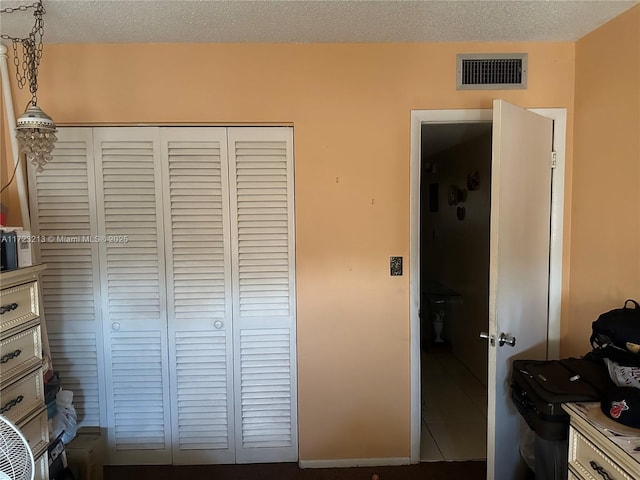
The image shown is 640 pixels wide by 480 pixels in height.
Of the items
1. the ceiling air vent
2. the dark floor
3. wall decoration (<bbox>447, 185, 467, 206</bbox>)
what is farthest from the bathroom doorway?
the ceiling air vent

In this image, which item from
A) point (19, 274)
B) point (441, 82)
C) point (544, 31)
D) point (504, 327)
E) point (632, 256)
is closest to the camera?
point (19, 274)

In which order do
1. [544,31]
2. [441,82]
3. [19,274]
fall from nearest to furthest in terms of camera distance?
[19,274]
[544,31]
[441,82]

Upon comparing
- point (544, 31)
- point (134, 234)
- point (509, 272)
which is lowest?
point (509, 272)

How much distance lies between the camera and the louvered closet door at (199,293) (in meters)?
2.26

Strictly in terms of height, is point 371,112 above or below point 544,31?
below

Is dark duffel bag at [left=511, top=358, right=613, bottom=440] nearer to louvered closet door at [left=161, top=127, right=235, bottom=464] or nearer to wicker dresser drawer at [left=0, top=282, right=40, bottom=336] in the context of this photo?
louvered closet door at [left=161, top=127, right=235, bottom=464]

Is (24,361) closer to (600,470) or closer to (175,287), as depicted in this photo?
(175,287)

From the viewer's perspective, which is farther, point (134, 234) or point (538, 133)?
point (134, 234)

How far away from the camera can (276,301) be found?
232 centimetres

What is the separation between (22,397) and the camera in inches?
65.2

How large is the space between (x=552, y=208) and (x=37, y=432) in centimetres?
270

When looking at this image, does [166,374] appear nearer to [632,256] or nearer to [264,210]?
[264,210]

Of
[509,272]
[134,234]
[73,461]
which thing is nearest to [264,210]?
[134,234]

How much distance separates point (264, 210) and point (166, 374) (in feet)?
3.59
